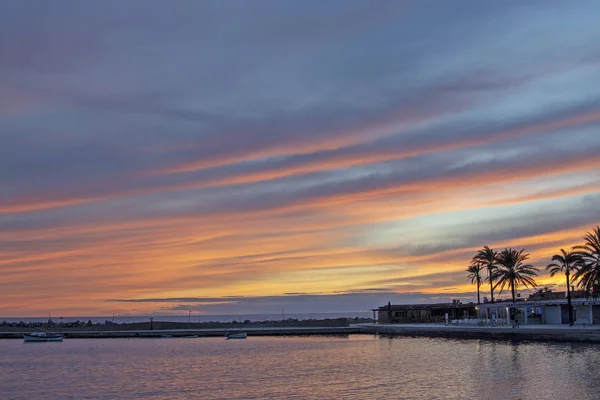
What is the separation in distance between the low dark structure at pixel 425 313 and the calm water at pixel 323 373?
46323 mm

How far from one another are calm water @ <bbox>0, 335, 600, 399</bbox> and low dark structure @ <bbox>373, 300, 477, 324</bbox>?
1824 inches

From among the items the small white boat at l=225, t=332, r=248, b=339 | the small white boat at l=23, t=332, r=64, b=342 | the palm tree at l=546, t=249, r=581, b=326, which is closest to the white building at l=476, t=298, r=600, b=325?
Result: the palm tree at l=546, t=249, r=581, b=326

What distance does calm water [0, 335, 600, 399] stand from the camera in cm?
4903

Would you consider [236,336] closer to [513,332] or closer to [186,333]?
[186,333]

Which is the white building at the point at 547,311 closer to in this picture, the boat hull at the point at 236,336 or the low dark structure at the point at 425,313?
the low dark structure at the point at 425,313

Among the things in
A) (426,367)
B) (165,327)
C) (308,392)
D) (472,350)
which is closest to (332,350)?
(472,350)

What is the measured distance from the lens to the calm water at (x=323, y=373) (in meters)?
49.0

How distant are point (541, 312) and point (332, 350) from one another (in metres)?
38.3

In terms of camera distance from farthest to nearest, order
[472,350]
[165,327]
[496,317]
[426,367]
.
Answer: [165,327], [496,317], [472,350], [426,367]

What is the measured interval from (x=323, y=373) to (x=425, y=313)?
8734 centimetres

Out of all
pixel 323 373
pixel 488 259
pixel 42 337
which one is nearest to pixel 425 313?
pixel 488 259

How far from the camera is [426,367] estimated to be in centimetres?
6375

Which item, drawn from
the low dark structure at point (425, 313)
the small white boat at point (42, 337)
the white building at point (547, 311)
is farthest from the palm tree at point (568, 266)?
the small white boat at point (42, 337)

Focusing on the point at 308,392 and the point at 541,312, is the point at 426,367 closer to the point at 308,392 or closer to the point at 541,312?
the point at 308,392
